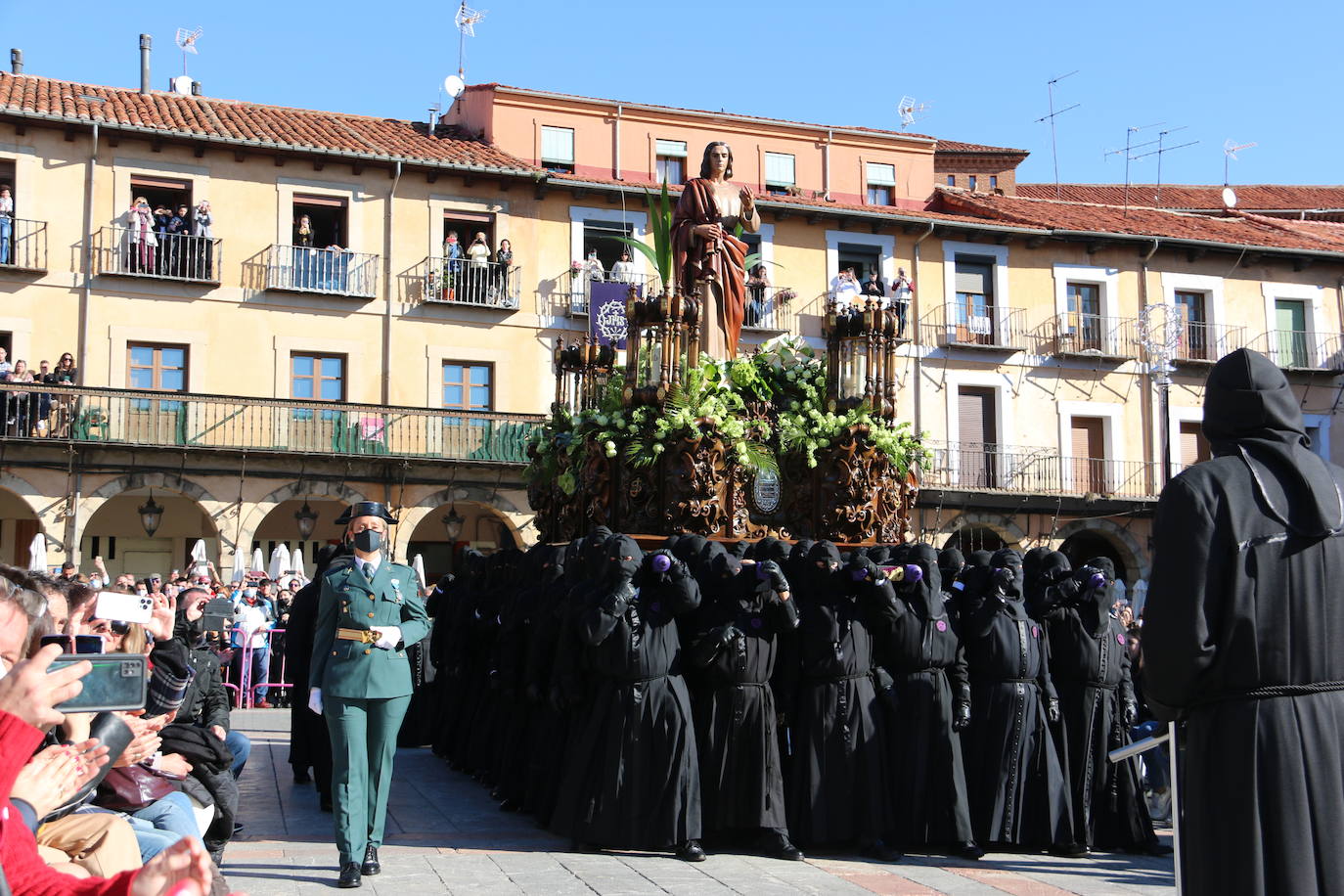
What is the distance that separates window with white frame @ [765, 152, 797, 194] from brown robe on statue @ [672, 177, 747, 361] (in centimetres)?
2321

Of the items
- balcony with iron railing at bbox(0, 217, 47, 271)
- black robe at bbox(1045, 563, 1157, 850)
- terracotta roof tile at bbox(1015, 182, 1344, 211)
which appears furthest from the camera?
terracotta roof tile at bbox(1015, 182, 1344, 211)

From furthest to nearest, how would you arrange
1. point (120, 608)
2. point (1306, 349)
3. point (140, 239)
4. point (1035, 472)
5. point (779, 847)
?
point (1306, 349) < point (1035, 472) < point (140, 239) < point (779, 847) < point (120, 608)

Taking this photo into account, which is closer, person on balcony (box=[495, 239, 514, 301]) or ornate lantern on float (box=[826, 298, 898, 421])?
ornate lantern on float (box=[826, 298, 898, 421])

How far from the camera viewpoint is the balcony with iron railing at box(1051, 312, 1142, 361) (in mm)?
34031

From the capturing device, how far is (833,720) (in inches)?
343

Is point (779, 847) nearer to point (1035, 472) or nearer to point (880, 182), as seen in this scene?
point (1035, 472)

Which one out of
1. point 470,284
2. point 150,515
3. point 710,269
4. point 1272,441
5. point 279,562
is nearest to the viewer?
point 1272,441

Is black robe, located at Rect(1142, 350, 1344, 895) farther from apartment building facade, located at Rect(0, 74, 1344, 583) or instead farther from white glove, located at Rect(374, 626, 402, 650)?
apartment building facade, located at Rect(0, 74, 1344, 583)

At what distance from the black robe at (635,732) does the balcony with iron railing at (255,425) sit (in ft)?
56.2

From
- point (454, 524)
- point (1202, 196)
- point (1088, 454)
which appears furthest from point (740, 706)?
point (1202, 196)

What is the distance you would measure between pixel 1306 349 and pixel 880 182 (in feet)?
36.8

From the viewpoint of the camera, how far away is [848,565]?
28.9ft

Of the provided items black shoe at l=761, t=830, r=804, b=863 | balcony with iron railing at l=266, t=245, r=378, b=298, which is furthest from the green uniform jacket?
balcony with iron railing at l=266, t=245, r=378, b=298

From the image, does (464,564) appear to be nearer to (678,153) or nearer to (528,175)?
(528,175)
